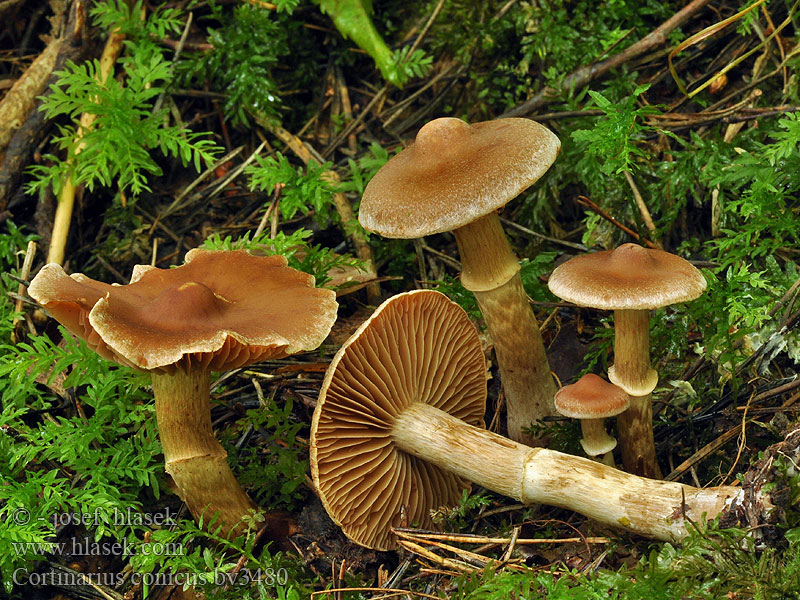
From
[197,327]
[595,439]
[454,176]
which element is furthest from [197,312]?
[595,439]

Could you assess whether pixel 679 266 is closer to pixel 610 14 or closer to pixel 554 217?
pixel 554 217

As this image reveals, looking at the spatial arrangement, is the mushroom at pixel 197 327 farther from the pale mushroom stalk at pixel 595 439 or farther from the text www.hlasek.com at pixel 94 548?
the pale mushroom stalk at pixel 595 439

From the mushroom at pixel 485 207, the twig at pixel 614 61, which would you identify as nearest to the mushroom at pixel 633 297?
the mushroom at pixel 485 207

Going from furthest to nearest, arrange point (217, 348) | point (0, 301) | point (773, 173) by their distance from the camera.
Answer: point (0, 301), point (773, 173), point (217, 348)

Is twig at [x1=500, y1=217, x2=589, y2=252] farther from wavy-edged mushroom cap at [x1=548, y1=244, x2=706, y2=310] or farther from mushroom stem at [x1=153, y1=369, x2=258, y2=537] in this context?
mushroom stem at [x1=153, y1=369, x2=258, y2=537]

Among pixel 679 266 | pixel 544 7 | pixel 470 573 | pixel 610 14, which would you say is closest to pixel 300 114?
pixel 544 7
